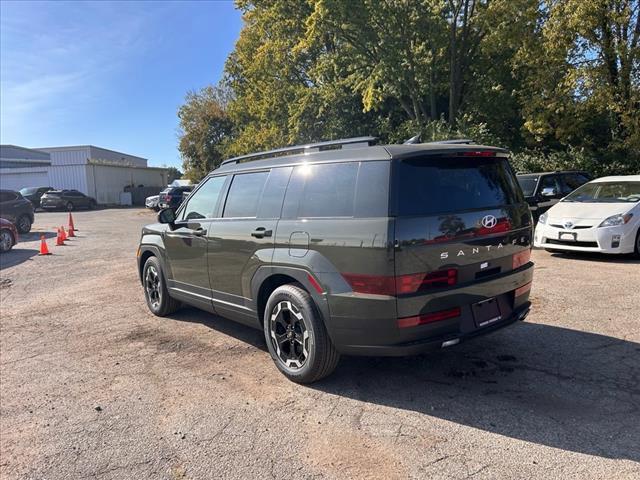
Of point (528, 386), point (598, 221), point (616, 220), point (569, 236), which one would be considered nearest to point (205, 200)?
point (528, 386)

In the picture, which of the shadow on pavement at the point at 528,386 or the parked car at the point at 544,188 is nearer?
the shadow on pavement at the point at 528,386

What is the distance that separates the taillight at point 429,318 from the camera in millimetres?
3357

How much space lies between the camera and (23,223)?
18.2m

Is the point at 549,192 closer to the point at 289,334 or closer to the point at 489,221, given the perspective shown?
the point at 489,221

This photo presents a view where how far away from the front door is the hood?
22.9 ft

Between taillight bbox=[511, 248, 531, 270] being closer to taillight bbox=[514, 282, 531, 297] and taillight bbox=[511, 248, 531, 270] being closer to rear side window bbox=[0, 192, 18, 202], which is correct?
taillight bbox=[514, 282, 531, 297]

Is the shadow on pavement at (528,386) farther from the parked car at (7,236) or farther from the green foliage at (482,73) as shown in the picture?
the green foliage at (482,73)

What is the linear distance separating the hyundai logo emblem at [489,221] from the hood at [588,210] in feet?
19.8

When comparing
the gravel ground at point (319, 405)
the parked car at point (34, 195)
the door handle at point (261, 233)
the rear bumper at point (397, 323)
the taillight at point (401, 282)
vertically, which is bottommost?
the gravel ground at point (319, 405)

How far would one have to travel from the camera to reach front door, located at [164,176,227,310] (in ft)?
17.1

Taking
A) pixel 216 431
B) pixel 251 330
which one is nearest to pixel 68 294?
pixel 251 330

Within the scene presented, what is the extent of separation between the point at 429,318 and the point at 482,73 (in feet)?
64.2

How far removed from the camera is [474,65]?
2012cm

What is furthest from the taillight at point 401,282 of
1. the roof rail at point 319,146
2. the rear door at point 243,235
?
the roof rail at point 319,146
